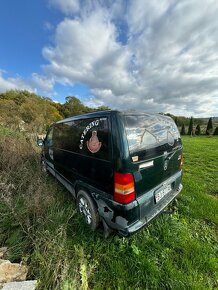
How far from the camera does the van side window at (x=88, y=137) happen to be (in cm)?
218

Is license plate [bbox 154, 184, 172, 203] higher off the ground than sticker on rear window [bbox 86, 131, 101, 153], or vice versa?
sticker on rear window [bbox 86, 131, 101, 153]

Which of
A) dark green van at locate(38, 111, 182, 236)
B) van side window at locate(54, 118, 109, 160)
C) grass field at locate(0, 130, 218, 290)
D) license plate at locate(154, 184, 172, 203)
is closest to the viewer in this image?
grass field at locate(0, 130, 218, 290)

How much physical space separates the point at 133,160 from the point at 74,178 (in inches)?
58.8

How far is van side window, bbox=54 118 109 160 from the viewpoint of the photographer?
2182 millimetres

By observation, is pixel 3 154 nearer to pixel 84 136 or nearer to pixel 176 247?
pixel 84 136

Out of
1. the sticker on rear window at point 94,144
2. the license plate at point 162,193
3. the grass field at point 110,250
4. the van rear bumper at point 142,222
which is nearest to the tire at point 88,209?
the grass field at point 110,250

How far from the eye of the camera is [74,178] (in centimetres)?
304

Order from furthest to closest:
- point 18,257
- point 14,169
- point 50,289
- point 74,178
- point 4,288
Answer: point 14,169 < point 74,178 < point 18,257 < point 50,289 < point 4,288

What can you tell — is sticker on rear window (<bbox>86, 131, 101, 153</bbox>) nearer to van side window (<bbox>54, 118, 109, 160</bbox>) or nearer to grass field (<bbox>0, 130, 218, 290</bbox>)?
van side window (<bbox>54, 118, 109, 160</bbox>)

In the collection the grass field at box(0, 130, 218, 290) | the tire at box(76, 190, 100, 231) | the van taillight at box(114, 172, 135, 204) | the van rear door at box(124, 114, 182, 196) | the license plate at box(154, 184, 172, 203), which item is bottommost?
the grass field at box(0, 130, 218, 290)

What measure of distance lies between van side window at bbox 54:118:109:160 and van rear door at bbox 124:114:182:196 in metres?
0.35

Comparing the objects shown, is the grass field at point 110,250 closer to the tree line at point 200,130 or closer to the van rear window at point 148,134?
the van rear window at point 148,134

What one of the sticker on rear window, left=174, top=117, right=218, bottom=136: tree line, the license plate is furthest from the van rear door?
left=174, top=117, right=218, bottom=136: tree line

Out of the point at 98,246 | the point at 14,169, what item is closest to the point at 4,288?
the point at 98,246
